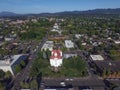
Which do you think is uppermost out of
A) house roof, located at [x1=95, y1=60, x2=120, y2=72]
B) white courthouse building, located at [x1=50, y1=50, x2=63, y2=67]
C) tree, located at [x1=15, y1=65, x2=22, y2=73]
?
white courthouse building, located at [x1=50, y1=50, x2=63, y2=67]

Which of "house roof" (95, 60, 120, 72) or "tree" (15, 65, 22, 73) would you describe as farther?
"house roof" (95, 60, 120, 72)

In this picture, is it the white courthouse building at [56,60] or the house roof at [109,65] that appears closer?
the white courthouse building at [56,60]

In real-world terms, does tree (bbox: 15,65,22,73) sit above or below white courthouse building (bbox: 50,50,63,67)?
below

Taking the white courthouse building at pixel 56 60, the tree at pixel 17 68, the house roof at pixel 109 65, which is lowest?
the house roof at pixel 109 65

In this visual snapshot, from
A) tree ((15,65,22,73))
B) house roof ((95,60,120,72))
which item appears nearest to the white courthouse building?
tree ((15,65,22,73))

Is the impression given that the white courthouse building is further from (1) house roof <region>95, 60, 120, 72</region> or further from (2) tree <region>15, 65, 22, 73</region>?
(1) house roof <region>95, 60, 120, 72</region>

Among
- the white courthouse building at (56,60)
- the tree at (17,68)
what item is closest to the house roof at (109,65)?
the white courthouse building at (56,60)

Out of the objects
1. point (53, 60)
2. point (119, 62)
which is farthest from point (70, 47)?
point (53, 60)

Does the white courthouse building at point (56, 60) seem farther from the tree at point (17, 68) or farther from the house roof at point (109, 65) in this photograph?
the house roof at point (109, 65)

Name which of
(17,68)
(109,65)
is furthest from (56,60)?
(109,65)

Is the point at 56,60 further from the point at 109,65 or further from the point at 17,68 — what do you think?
the point at 109,65

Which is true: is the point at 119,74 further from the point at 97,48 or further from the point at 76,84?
the point at 97,48
